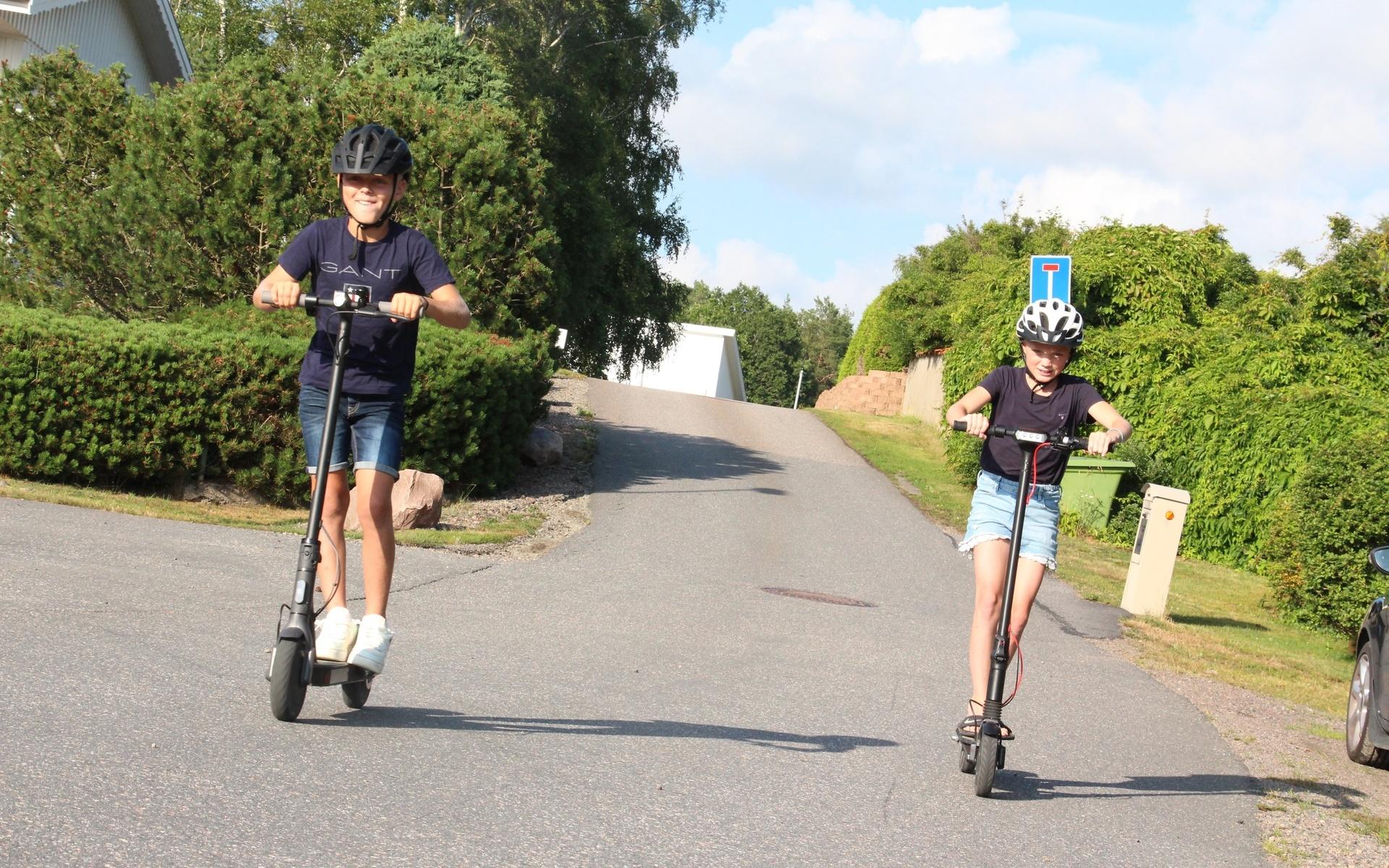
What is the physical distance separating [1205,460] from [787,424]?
1434 cm

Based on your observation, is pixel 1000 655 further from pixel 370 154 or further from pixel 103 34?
pixel 103 34

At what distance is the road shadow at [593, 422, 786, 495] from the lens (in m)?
20.1

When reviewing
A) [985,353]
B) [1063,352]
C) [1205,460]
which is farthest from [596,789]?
[985,353]

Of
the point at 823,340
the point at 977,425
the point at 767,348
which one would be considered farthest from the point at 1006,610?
the point at 823,340

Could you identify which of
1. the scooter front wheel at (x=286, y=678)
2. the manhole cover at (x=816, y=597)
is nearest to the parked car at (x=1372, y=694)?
the manhole cover at (x=816, y=597)

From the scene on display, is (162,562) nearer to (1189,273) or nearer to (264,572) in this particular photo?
(264,572)

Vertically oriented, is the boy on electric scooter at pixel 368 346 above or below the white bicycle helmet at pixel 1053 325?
below

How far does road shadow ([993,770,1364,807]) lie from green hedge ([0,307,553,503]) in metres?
9.56

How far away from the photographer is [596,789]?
4793mm

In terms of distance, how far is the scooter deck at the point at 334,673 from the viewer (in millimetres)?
5043

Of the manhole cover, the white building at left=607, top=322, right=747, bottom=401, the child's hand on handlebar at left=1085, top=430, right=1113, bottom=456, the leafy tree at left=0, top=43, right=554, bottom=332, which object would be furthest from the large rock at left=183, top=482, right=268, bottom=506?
the white building at left=607, top=322, right=747, bottom=401

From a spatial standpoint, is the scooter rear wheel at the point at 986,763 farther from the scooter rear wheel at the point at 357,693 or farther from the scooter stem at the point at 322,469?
the scooter stem at the point at 322,469

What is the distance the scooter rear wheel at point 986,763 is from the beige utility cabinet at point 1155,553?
8.49m

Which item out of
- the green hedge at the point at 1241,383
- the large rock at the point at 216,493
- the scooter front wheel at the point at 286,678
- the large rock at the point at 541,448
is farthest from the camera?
the large rock at the point at 541,448
